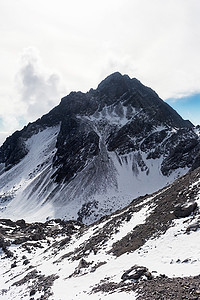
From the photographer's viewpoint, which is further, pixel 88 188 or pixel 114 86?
pixel 114 86

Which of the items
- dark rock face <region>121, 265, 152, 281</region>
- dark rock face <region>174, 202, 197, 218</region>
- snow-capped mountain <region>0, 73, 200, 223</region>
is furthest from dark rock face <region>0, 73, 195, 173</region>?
dark rock face <region>121, 265, 152, 281</region>

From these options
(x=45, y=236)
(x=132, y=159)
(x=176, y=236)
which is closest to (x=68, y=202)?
(x=132, y=159)

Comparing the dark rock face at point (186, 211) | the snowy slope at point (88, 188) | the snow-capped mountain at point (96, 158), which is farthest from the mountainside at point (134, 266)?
the snow-capped mountain at point (96, 158)

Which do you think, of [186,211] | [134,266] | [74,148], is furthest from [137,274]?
[74,148]

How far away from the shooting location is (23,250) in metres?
36.2

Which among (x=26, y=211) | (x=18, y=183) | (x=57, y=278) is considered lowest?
(x=57, y=278)

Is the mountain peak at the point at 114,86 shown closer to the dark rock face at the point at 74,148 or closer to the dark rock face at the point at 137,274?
the dark rock face at the point at 74,148

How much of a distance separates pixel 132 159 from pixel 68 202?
3545 centimetres

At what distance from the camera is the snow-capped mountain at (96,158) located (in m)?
86.2

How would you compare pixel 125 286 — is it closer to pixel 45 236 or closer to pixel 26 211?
pixel 45 236

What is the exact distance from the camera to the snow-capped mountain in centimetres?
8625

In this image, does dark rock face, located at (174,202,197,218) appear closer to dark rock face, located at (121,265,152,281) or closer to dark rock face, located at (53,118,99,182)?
dark rock face, located at (121,265,152,281)

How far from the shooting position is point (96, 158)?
101 meters

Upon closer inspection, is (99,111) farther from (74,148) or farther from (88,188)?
(88,188)
